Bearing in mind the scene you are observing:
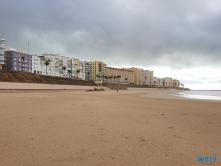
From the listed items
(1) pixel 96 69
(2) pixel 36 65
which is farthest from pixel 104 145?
(1) pixel 96 69

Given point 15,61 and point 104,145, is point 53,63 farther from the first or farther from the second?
point 104,145

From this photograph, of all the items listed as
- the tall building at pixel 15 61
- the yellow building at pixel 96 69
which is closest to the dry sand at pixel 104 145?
the tall building at pixel 15 61

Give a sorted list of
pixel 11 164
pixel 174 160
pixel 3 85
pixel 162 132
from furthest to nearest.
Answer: pixel 3 85, pixel 162 132, pixel 174 160, pixel 11 164

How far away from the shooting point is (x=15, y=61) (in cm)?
8856

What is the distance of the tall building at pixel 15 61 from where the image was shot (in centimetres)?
8731

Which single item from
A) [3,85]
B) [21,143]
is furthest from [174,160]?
[3,85]

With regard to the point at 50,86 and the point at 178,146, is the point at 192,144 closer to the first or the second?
the point at 178,146

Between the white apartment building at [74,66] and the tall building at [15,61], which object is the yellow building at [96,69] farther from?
the tall building at [15,61]

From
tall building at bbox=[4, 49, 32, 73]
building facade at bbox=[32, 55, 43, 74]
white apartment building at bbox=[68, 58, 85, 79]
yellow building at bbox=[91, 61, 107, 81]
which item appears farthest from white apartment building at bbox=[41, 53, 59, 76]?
yellow building at bbox=[91, 61, 107, 81]

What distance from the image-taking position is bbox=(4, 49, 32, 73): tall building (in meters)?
87.3

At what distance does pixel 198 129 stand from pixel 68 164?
181 inches

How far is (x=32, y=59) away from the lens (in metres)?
98.9

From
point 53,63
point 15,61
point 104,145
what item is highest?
point 53,63

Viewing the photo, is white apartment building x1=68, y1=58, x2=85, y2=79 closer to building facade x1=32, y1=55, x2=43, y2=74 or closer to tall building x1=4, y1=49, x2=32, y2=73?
building facade x1=32, y1=55, x2=43, y2=74
